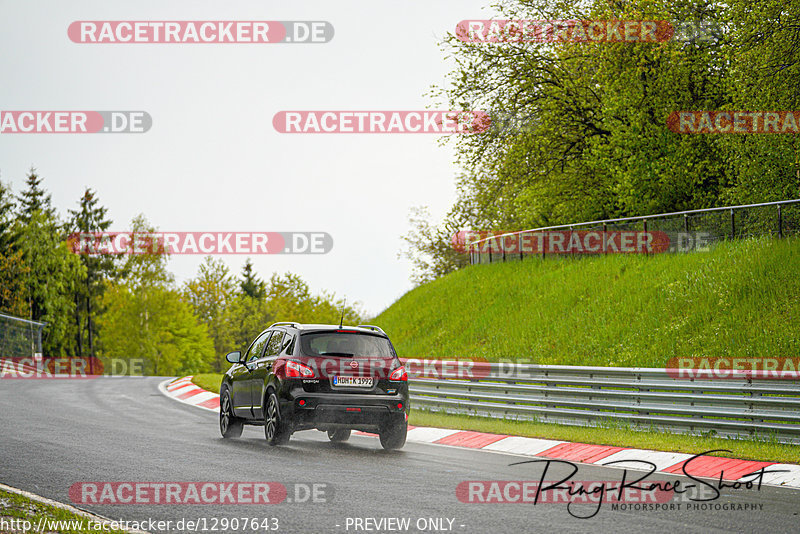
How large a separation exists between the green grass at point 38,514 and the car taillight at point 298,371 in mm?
4832

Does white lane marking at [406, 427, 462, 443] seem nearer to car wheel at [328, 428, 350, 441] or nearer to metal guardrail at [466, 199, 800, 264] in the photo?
car wheel at [328, 428, 350, 441]

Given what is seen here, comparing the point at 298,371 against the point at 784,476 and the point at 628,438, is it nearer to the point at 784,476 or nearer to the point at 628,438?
the point at 628,438

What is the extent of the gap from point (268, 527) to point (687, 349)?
1198 cm

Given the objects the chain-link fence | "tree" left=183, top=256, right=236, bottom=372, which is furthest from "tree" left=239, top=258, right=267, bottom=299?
the chain-link fence

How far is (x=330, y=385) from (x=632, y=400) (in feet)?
15.8

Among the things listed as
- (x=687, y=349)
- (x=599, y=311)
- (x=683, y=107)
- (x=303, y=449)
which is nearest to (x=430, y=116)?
(x=683, y=107)

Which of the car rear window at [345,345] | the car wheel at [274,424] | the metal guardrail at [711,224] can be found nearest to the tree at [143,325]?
the metal guardrail at [711,224]

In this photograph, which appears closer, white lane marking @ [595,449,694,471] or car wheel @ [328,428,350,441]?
white lane marking @ [595,449,694,471]

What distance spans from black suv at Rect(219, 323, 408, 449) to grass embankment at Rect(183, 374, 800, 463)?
252cm

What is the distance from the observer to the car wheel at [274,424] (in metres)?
11.9

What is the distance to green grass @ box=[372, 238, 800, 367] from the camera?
16.2 metres

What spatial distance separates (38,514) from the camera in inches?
260

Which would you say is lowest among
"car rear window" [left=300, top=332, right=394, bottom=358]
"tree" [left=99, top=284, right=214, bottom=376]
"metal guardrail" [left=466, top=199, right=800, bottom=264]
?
"tree" [left=99, top=284, right=214, bottom=376]

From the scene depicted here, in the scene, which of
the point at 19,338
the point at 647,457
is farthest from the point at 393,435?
the point at 19,338
